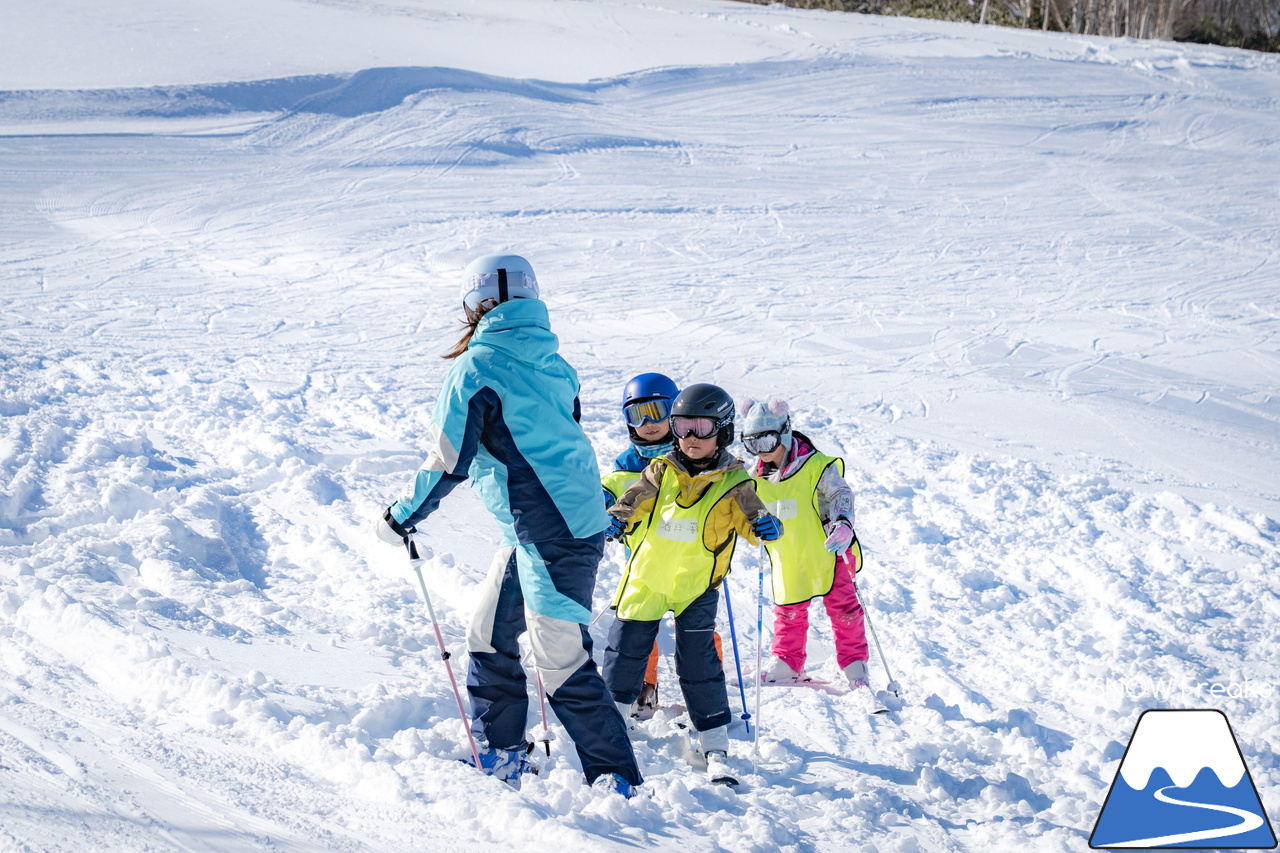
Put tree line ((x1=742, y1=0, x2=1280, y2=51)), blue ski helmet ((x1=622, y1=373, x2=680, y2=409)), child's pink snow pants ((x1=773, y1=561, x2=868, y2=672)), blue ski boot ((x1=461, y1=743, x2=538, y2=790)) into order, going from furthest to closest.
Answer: tree line ((x1=742, y1=0, x2=1280, y2=51)) → child's pink snow pants ((x1=773, y1=561, x2=868, y2=672)) → blue ski helmet ((x1=622, y1=373, x2=680, y2=409)) → blue ski boot ((x1=461, y1=743, x2=538, y2=790))

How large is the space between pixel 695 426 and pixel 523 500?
0.82 m

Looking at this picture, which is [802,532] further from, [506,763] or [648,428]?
[506,763]

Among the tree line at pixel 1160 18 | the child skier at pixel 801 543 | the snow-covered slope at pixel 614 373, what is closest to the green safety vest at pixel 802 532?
the child skier at pixel 801 543

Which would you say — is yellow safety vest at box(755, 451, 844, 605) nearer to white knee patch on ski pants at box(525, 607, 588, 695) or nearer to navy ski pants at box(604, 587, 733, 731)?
navy ski pants at box(604, 587, 733, 731)

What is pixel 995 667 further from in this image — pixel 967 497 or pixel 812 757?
pixel 967 497

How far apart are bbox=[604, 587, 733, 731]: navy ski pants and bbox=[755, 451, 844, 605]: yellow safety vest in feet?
2.13

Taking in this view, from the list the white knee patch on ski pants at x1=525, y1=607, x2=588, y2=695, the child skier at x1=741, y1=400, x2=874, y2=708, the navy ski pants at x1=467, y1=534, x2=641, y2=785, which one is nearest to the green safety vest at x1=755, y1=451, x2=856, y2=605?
the child skier at x1=741, y1=400, x2=874, y2=708

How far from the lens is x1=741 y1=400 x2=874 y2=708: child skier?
13.6ft

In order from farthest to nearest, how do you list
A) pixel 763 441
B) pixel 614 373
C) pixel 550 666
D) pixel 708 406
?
pixel 614 373
pixel 763 441
pixel 708 406
pixel 550 666

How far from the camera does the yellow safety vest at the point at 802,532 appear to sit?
4.19 meters

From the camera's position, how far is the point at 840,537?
3928 mm

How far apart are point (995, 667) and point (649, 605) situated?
186cm

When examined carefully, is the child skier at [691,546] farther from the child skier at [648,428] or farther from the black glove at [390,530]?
the black glove at [390,530]

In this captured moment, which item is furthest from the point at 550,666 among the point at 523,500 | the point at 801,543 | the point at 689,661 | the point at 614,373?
the point at 614,373
